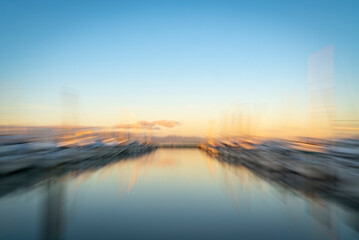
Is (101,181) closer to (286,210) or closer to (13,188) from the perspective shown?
(13,188)

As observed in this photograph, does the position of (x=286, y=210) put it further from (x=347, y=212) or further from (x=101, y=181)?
(x=101, y=181)

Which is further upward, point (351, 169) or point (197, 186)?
point (351, 169)

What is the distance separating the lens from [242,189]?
346cm

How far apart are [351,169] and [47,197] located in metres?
4.34

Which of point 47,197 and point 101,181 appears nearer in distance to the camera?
point 47,197

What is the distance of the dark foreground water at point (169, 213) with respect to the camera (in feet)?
5.89

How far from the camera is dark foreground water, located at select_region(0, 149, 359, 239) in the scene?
1.80m

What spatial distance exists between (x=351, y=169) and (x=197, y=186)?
2.41m

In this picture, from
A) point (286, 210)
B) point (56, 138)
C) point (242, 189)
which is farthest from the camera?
point (56, 138)

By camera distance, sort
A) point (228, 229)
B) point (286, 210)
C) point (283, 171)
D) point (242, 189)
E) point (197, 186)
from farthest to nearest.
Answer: point (283, 171) < point (197, 186) < point (242, 189) < point (286, 210) < point (228, 229)

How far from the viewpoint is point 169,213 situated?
94.6 inches

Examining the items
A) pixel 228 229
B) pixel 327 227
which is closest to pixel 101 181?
pixel 228 229

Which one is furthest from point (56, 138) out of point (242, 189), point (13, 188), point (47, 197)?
point (242, 189)

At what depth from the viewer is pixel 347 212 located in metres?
2.08
